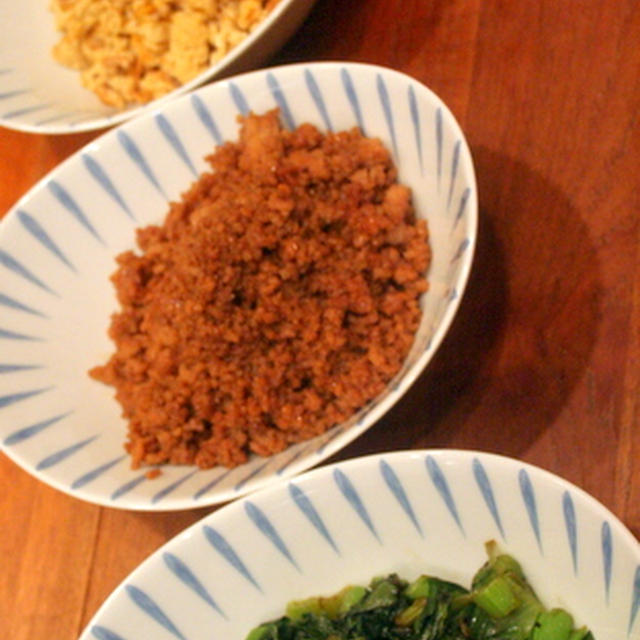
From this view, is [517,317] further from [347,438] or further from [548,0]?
[548,0]

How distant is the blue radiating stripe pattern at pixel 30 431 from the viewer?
132 centimetres

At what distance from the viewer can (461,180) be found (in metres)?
1.22

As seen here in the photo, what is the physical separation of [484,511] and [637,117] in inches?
25.2

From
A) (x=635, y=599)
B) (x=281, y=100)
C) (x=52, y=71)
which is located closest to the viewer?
(x=635, y=599)

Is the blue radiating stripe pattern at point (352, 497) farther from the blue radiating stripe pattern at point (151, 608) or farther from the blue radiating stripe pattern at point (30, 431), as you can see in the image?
the blue radiating stripe pattern at point (30, 431)

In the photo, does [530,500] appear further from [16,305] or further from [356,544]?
[16,305]

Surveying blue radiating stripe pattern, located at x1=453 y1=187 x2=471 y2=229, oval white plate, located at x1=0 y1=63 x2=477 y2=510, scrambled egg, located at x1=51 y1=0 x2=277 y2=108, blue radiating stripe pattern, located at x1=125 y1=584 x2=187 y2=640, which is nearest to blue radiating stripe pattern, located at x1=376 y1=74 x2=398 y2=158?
oval white plate, located at x1=0 y1=63 x2=477 y2=510

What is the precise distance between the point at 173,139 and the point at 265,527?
73 centimetres

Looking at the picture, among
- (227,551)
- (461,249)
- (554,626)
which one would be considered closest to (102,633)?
(227,551)

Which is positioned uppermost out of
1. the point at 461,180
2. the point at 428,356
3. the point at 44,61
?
the point at 44,61

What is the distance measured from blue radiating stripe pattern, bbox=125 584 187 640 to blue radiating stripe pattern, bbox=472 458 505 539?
0.44 metres

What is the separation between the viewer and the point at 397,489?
3.55 ft

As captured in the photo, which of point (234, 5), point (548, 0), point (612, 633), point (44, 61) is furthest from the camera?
point (44, 61)

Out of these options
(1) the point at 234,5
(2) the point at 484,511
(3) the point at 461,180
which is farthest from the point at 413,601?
(1) the point at 234,5
